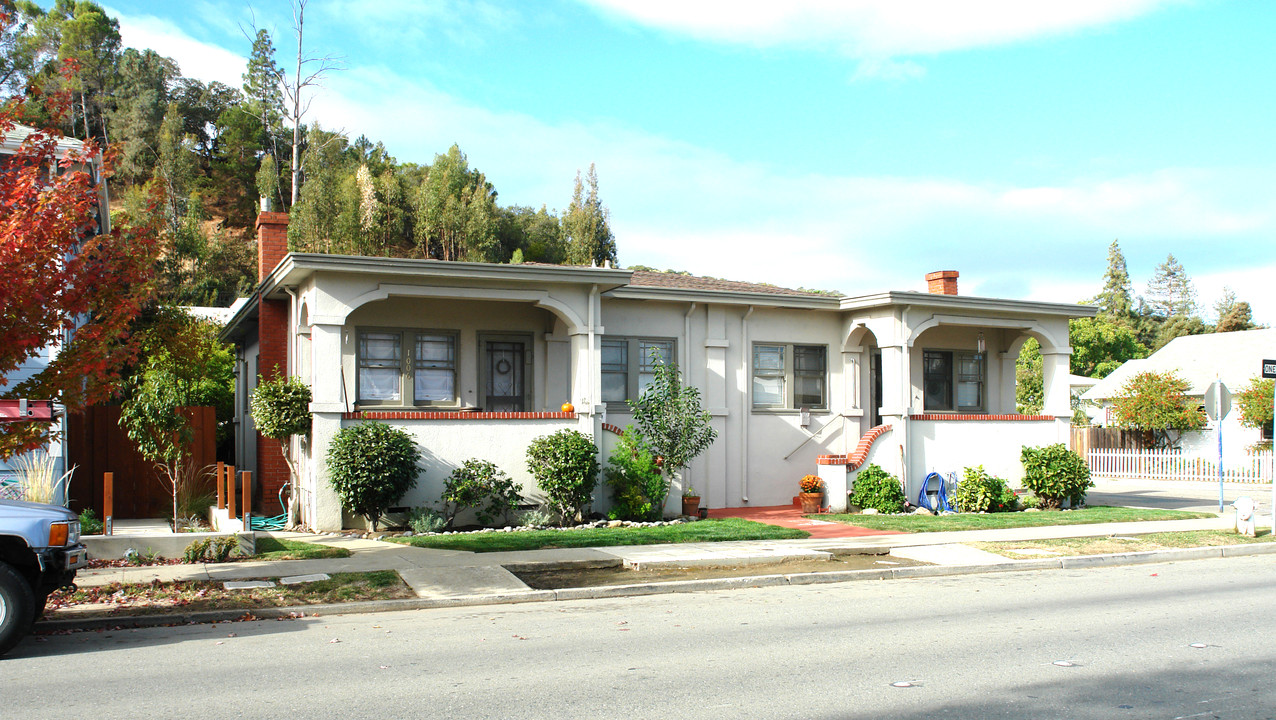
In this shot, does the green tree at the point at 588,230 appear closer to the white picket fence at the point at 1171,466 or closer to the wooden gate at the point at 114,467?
the white picket fence at the point at 1171,466

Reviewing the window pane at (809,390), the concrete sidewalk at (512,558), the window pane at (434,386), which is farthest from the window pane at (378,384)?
the window pane at (809,390)

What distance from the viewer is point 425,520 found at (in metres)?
14.8

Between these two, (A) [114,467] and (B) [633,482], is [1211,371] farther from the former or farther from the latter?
(A) [114,467]

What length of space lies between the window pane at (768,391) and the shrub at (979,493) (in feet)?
12.8

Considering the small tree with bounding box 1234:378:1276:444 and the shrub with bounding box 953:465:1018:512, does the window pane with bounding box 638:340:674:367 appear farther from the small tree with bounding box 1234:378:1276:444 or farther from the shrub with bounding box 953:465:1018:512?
the small tree with bounding box 1234:378:1276:444

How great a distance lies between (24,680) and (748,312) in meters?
14.5

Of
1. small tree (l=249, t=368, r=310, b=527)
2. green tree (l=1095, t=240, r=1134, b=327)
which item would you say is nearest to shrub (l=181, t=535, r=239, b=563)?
small tree (l=249, t=368, r=310, b=527)

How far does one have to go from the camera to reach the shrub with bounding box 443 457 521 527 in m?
15.1

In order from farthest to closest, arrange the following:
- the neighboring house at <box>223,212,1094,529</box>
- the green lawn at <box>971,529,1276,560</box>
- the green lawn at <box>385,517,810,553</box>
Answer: the neighboring house at <box>223,212,1094,529</box>
the green lawn at <box>971,529,1276,560</box>
the green lawn at <box>385,517,810,553</box>

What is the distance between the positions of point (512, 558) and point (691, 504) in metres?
5.56

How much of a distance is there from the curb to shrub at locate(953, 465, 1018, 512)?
4.90 m

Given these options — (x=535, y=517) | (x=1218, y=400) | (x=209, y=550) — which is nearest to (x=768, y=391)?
(x=535, y=517)

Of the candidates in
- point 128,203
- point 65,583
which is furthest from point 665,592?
point 128,203

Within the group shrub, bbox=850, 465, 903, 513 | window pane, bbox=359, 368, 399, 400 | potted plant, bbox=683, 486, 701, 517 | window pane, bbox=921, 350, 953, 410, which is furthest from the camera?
window pane, bbox=921, 350, 953, 410
